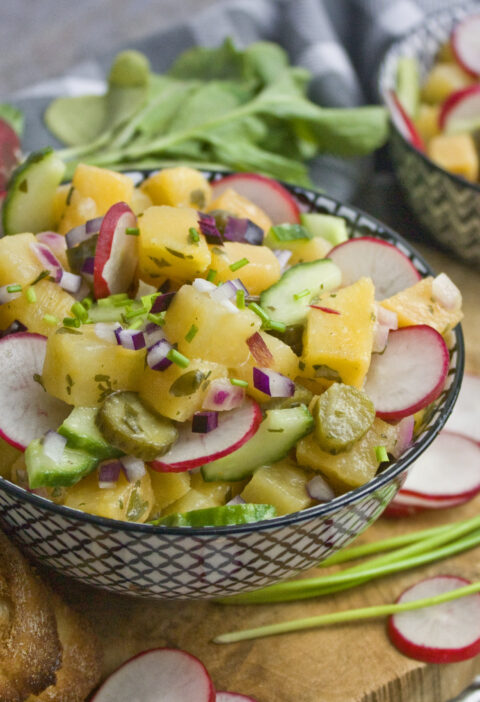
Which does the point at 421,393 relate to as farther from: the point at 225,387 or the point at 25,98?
the point at 25,98

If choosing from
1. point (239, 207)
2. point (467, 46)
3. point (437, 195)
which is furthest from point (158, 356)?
point (467, 46)

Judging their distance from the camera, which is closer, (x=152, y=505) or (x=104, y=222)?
(x=152, y=505)

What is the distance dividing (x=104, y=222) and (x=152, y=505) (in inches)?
25.9

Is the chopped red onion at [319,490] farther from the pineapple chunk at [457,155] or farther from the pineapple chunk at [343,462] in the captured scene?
the pineapple chunk at [457,155]

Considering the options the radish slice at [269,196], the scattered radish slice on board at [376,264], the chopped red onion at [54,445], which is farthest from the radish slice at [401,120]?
the chopped red onion at [54,445]

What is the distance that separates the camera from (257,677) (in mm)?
2055

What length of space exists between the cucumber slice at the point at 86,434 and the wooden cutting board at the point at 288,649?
640mm

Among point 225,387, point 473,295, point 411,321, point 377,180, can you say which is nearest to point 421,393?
point 411,321

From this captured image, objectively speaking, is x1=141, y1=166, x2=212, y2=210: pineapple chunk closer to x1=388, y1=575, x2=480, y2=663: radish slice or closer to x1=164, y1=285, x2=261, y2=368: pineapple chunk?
x1=164, y1=285, x2=261, y2=368: pineapple chunk

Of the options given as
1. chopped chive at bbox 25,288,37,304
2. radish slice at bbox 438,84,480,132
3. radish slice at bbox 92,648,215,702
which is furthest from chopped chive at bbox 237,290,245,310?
radish slice at bbox 438,84,480,132

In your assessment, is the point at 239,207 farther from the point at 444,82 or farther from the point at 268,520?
the point at 444,82

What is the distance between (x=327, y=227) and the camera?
241 centimetres

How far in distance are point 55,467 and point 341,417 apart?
0.59 metres

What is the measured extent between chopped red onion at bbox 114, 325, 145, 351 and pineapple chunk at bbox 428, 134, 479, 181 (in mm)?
2010
